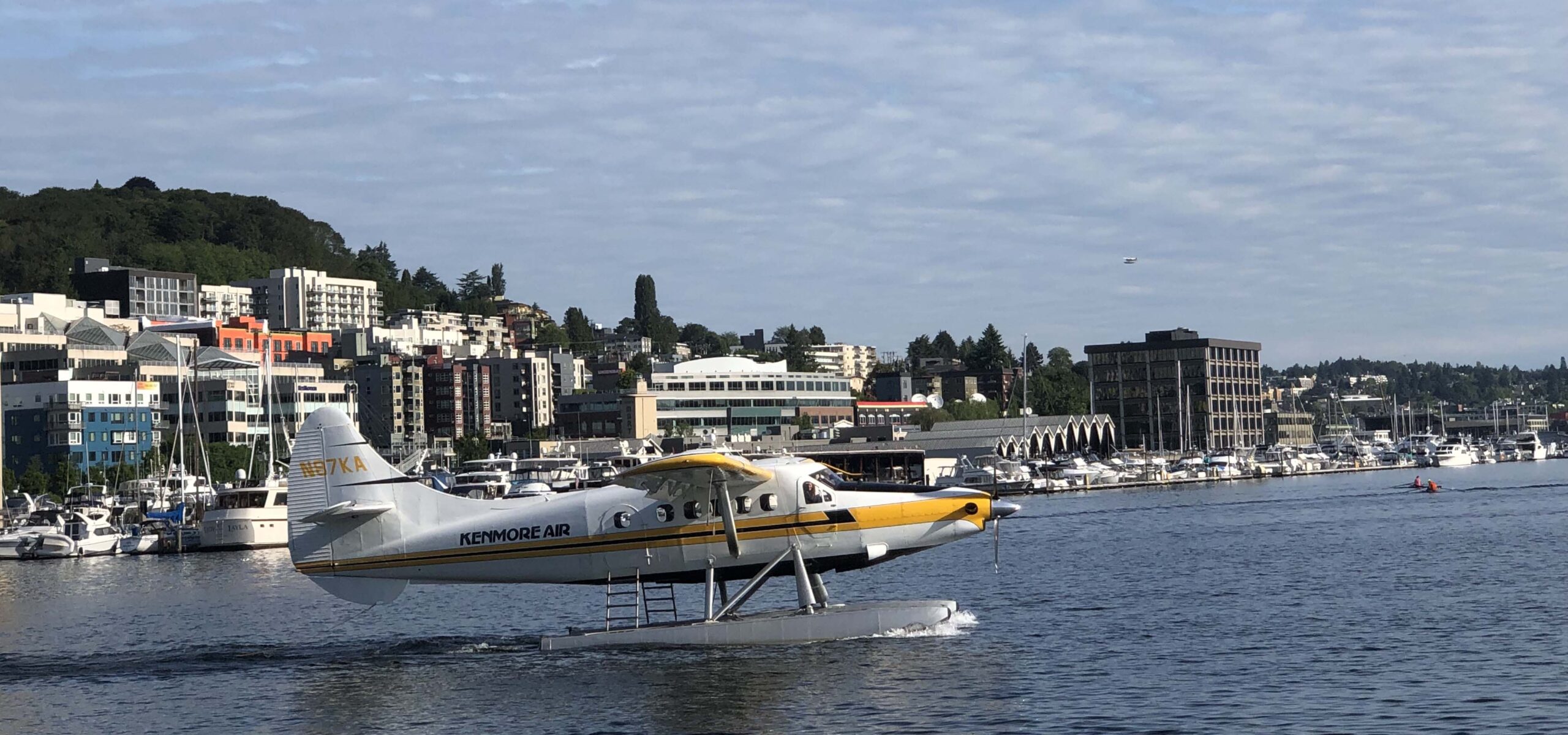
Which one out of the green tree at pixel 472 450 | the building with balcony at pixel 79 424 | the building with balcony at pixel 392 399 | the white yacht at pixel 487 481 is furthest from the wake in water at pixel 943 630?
the building with balcony at pixel 392 399

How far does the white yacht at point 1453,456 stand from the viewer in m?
174

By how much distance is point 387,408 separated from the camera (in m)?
179

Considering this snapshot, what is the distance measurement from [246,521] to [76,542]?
27.5ft

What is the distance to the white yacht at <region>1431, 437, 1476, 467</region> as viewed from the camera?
17412cm

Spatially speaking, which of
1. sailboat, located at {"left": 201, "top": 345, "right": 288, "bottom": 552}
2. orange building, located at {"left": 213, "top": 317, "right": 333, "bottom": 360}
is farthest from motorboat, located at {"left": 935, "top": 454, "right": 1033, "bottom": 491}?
orange building, located at {"left": 213, "top": 317, "right": 333, "bottom": 360}

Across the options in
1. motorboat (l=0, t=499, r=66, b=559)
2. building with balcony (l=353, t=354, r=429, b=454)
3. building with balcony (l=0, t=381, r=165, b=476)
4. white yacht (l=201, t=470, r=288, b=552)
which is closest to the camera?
white yacht (l=201, t=470, r=288, b=552)

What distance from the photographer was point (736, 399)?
177750 mm

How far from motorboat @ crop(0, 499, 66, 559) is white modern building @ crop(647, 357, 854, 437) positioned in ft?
280

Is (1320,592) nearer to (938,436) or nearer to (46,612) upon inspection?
(46,612)

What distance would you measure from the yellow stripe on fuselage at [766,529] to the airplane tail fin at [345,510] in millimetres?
2226

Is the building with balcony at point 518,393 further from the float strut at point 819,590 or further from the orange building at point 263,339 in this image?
the float strut at point 819,590

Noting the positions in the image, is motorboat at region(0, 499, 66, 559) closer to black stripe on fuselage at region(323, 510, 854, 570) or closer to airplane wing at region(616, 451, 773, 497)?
black stripe on fuselage at region(323, 510, 854, 570)

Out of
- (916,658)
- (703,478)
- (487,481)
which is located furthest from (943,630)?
(487,481)

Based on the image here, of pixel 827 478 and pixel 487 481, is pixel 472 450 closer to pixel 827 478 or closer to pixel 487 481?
pixel 487 481
